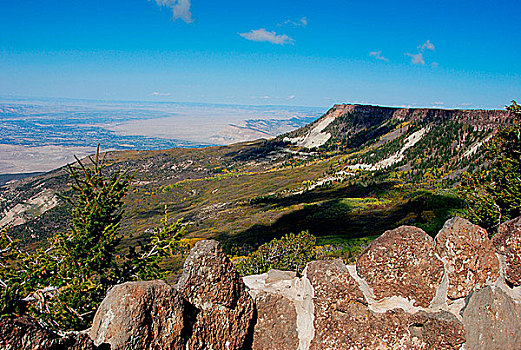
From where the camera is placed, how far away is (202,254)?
10711 mm

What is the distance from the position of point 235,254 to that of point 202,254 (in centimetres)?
6253

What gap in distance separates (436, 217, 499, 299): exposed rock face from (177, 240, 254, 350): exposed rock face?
7.50m

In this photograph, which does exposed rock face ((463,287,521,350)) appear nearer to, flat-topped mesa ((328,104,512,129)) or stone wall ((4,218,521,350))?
stone wall ((4,218,521,350))

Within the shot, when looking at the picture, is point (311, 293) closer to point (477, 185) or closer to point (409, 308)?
→ point (409, 308)

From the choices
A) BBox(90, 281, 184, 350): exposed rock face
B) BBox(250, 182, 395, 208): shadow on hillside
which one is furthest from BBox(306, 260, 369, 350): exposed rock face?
BBox(250, 182, 395, 208): shadow on hillside

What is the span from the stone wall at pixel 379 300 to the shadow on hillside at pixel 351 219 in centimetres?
4101

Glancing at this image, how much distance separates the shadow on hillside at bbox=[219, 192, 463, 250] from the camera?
6343 centimetres

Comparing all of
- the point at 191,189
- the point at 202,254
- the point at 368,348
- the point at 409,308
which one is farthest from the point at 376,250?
the point at 191,189

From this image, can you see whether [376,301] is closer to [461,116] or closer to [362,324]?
[362,324]

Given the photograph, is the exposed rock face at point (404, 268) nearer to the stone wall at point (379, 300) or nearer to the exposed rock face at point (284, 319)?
the stone wall at point (379, 300)

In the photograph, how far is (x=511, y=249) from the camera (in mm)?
12258

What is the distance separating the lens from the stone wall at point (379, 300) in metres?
10.6

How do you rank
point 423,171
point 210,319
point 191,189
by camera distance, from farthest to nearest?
point 191,189
point 423,171
point 210,319

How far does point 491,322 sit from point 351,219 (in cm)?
7244
